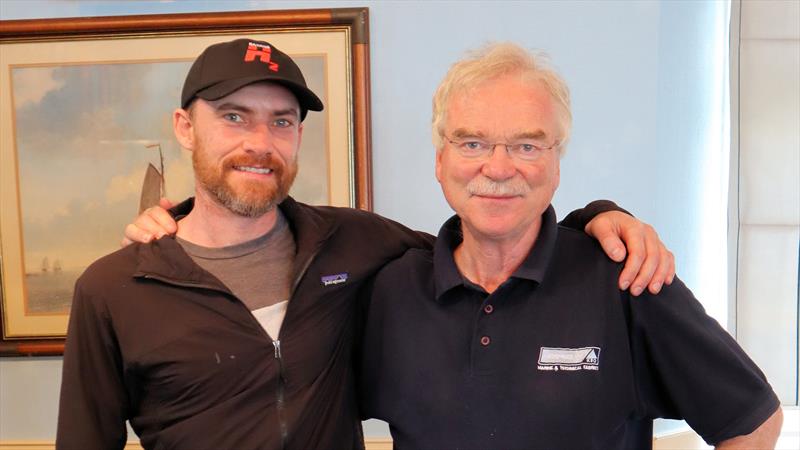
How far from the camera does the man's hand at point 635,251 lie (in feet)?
3.96

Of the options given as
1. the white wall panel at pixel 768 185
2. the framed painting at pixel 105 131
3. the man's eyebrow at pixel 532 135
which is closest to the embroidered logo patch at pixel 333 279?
the man's eyebrow at pixel 532 135

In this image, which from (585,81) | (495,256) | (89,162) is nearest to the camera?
(495,256)

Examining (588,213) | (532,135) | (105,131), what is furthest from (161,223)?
(105,131)

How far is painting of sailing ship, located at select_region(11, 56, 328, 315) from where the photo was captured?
250cm

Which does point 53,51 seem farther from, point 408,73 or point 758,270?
point 758,270

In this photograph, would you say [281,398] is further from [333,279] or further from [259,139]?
[259,139]

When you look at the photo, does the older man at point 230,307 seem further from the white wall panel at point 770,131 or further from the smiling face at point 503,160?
the white wall panel at point 770,131

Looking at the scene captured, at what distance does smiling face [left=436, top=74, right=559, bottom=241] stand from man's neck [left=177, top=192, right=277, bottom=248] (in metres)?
0.48

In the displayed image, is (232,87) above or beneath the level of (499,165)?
above

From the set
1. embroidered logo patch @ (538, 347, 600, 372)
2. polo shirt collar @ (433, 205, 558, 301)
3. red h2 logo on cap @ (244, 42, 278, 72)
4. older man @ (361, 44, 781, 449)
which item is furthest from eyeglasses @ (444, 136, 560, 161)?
red h2 logo on cap @ (244, 42, 278, 72)

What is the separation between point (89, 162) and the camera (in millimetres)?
2541

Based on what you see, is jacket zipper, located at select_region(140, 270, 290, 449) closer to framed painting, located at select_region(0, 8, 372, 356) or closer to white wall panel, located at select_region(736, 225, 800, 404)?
framed painting, located at select_region(0, 8, 372, 356)

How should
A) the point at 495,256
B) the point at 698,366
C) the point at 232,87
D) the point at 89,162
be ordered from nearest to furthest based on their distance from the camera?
the point at 698,366 < the point at 495,256 < the point at 232,87 < the point at 89,162

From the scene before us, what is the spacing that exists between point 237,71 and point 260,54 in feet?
0.23
